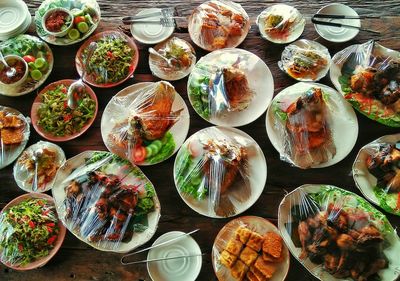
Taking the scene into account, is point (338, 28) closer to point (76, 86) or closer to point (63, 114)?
point (76, 86)

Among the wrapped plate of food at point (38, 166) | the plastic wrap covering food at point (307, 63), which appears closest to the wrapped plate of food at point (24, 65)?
the wrapped plate of food at point (38, 166)

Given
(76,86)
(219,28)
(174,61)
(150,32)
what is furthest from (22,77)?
(219,28)

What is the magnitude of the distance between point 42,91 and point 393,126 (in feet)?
7.75

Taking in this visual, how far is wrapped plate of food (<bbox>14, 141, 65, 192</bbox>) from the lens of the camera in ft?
9.16

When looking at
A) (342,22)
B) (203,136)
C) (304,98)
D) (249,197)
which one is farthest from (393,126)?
(203,136)

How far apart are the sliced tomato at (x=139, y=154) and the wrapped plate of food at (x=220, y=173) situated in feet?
0.71

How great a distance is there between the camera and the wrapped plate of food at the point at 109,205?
259 centimetres

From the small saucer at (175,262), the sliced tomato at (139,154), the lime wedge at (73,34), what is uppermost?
the lime wedge at (73,34)

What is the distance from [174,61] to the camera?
2.94 metres

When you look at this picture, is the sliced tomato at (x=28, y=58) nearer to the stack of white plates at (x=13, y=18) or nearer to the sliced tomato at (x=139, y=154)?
the stack of white plates at (x=13, y=18)

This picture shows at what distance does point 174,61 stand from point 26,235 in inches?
57.5

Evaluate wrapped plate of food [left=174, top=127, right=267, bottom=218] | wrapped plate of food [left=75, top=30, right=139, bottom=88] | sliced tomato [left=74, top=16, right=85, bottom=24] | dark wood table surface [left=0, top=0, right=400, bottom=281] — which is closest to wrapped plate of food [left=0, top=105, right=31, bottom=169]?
dark wood table surface [left=0, top=0, right=400, bottom=281]

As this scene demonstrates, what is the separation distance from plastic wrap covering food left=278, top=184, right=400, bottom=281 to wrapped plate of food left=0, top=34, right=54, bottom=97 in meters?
1.91

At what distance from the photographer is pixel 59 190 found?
2705mm
